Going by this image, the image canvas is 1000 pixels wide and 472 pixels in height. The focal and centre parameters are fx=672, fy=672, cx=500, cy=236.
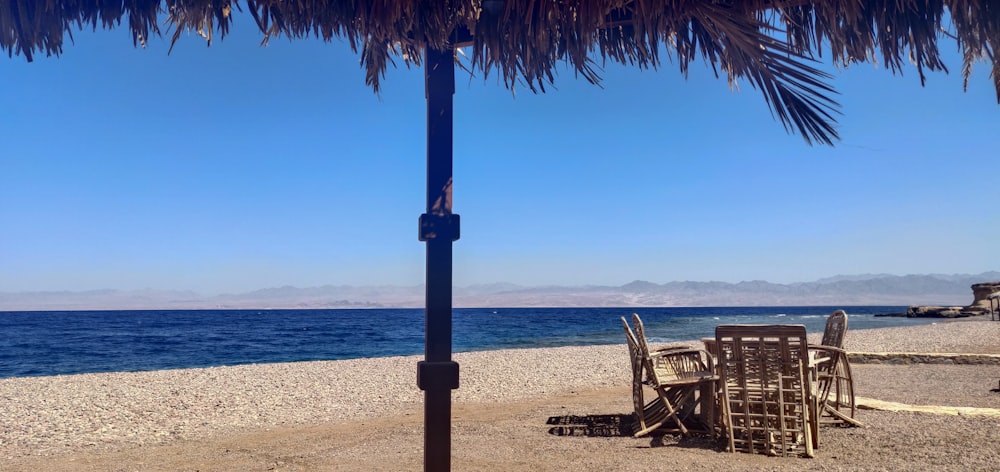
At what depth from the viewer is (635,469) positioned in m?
4.15

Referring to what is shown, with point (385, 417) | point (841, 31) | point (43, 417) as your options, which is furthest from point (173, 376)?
point (841, 31)

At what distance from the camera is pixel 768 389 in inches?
181

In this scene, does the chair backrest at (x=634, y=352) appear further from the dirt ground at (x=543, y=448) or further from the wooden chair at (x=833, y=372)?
the wooden chair at (x=833, y=372)

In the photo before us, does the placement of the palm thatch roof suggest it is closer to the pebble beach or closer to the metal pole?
the metal pole

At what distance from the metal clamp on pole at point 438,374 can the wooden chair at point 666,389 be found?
224 cm

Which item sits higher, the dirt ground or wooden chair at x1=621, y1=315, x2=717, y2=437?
wooden chair at x1=621, y1=315, x2=717, y2=437

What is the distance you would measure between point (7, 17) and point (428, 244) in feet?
7.17

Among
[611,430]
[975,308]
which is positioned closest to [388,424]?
[611,430]

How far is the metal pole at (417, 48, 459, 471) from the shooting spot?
2971mm

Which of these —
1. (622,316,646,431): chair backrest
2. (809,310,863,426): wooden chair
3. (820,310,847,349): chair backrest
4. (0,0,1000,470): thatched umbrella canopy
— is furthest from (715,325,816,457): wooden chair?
(0,0,1000,470): thatched umbrella canopy

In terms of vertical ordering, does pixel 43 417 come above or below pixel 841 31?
below

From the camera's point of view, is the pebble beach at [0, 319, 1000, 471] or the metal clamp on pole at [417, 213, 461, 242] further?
the pebble beach at [0, 319, 1000, 471]

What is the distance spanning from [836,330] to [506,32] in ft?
13.2

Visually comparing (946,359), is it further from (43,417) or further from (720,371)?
(43,417)
